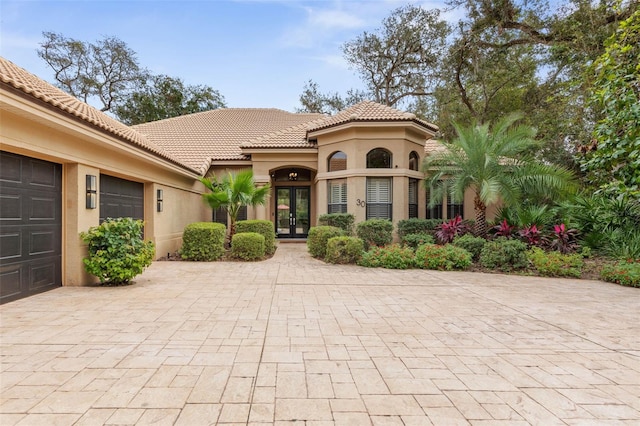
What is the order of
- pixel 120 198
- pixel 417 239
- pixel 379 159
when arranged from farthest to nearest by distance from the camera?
pixel 379 159 → pixel 417 239 → pixel 120 198

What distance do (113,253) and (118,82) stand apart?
25.9 meters

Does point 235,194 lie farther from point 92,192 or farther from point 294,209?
point 294,209

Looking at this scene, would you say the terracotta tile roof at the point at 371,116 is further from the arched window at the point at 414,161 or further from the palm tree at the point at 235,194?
the palm tree at the point at 235,194

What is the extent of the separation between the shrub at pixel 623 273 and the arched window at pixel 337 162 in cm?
949

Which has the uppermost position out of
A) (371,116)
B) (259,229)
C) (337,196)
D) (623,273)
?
(371,116)

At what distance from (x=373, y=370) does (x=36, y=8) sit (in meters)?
14.3

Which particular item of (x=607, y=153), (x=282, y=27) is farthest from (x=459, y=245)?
(x=282, y=27)

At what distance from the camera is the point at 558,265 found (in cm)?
877

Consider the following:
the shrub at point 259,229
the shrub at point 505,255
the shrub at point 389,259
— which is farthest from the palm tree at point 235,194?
the shrub at point 505,255

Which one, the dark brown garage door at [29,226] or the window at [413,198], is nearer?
the dark brown garage door at [29,226]

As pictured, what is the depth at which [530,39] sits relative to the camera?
15352 mm

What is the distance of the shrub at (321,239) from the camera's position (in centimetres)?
1124

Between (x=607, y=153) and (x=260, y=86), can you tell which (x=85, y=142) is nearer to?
(x=607, y=153)

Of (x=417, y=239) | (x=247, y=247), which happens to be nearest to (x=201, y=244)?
(x=247, y=247)
